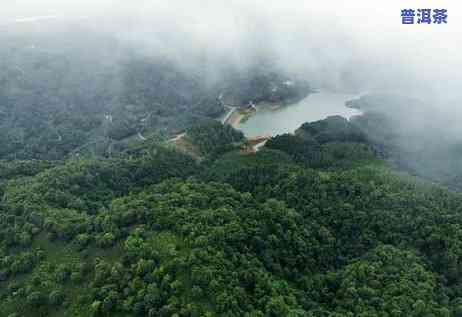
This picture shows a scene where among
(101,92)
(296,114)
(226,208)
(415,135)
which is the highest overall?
(101,92)

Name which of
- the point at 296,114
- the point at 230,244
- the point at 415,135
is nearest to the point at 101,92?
the point at 296,114

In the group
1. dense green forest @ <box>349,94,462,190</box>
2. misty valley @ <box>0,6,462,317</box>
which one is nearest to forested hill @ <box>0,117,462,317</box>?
misty valley @ <box>0,6,462,317</box>

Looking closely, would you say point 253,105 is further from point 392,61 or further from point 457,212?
point 457,212

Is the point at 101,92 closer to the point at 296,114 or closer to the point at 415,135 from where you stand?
the point at 296,114

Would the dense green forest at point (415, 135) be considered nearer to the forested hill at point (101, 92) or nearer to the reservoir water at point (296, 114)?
the reservoir water at point (296, 114)

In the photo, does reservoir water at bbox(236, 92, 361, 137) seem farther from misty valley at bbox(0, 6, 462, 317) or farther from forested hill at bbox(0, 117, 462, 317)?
forested hill at bbox(0, 117, 462, 317)

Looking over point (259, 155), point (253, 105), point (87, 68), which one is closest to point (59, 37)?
point (87, 68)

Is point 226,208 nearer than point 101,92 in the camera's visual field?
Yes
